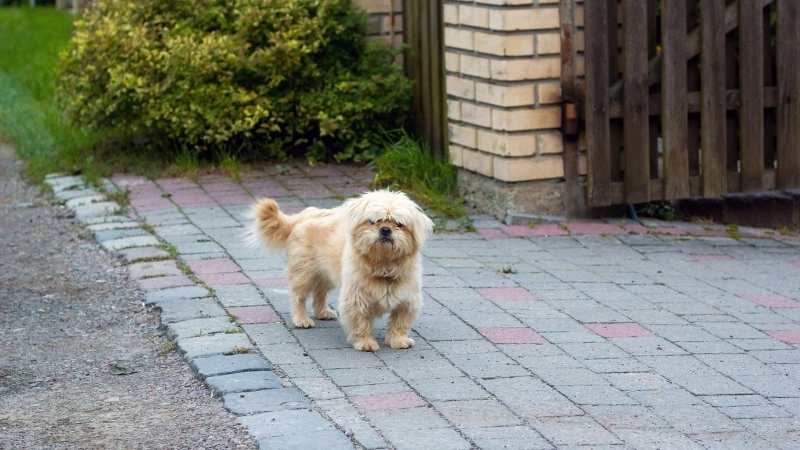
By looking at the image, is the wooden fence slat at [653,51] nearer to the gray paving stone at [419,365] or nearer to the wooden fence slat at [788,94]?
the wooden fence slat at [788,94]

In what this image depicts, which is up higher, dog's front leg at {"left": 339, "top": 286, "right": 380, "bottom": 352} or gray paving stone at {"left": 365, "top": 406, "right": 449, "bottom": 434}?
dog's front leg at {"left": 339, "top": 286, "right": 380, "bottom": 352}

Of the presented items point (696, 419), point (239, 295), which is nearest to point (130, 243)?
point (239, 295)

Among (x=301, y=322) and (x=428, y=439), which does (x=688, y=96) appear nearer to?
(x=301, y=322)

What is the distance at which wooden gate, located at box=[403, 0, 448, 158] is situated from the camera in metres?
10.0

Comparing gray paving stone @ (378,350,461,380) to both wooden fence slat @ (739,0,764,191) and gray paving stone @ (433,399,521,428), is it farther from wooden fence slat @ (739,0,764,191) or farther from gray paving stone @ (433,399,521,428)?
wooden fence slat @ (739,0,764,191)

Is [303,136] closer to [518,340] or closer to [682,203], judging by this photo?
[682,203]

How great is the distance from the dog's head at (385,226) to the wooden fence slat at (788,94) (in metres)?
3.94

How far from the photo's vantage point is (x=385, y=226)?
5.79 m

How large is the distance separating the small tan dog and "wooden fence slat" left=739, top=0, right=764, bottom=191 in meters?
3.51

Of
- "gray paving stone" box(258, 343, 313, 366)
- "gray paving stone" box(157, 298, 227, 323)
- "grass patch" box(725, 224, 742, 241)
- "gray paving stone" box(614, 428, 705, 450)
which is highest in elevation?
"grass patch" box(725, 224, 742, 241)

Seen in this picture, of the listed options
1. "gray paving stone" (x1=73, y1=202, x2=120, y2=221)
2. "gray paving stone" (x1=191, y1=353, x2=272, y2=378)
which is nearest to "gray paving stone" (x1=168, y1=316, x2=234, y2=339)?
"gray paving stone" (x1=191, y1=353, x2=272, y2=378)

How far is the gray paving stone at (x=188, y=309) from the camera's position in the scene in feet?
21.5

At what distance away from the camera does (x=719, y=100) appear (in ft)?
28.8

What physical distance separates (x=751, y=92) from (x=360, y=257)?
12.8 ft
